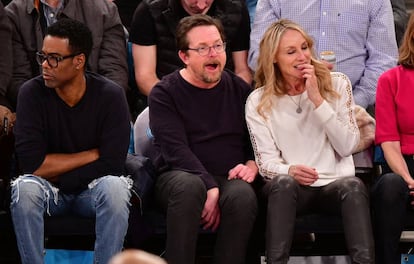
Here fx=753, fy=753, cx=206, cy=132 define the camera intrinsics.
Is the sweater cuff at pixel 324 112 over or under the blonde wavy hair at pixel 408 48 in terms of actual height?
under

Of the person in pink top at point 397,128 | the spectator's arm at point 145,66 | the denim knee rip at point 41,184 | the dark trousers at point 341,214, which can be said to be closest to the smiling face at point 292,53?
the person in pink top at point 397,128

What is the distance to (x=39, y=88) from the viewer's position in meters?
3.36

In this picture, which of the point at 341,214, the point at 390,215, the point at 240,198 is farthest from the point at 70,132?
the point at 390,215

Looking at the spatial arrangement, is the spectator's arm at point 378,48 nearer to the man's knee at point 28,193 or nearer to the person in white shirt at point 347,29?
the person in white shirt at point 347,29

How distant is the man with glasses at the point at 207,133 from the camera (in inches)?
126

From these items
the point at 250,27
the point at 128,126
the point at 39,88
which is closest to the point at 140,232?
the point at 128,126

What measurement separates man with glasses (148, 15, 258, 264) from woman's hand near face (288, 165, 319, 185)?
0.21 metres

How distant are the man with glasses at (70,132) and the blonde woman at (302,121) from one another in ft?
2.08

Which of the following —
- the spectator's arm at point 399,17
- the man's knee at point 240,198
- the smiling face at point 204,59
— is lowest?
the man's knee at point 240,198

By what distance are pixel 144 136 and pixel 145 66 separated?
0.62 m

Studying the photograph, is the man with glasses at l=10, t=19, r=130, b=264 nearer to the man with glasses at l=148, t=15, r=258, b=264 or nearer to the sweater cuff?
the man with glasses at l=148, t=15, r=258, b=264

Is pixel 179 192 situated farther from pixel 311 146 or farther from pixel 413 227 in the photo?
pixel 413 227

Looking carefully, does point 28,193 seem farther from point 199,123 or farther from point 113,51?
point 113,51

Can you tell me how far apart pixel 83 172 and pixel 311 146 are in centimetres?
103
